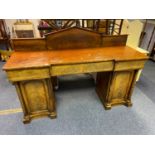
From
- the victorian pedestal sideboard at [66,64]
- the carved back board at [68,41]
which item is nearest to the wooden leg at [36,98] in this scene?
the victorian pedestal sideboard at [66,64]

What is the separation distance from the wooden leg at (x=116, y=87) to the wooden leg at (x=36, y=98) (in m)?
0.72

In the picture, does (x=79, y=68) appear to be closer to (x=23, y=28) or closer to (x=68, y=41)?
(x=68, y=41)

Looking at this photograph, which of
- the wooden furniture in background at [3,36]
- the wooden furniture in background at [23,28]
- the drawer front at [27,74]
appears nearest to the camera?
the drawer front at [27,74]

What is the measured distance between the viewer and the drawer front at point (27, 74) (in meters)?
1.12

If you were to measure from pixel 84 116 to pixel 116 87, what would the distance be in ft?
1.86

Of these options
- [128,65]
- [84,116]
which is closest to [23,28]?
[84,116]

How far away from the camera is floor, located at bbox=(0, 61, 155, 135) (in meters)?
1.45

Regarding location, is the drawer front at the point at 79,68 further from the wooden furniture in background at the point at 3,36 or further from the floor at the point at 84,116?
the wooden furniture in background at the point at 3,36

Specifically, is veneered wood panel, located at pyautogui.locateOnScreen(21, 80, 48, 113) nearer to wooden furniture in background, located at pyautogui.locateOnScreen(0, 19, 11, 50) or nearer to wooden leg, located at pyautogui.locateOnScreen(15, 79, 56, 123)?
wooden leg, located at pyautogui.locateOnScreen(15, 79, 56, 123)

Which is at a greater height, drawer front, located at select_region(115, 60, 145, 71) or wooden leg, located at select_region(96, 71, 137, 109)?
drawer front, located at select_region(115, 60, 145, 71)

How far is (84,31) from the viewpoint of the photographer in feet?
4.92

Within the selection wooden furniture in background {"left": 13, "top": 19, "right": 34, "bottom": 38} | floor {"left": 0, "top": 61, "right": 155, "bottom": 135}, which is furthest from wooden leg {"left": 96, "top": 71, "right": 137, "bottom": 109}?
wooden furniture in background {"left": 13, "top": 19, "right": 34, "bottom": 38}

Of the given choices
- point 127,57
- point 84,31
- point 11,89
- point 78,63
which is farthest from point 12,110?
point 127,57

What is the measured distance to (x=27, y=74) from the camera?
1.17 meters
